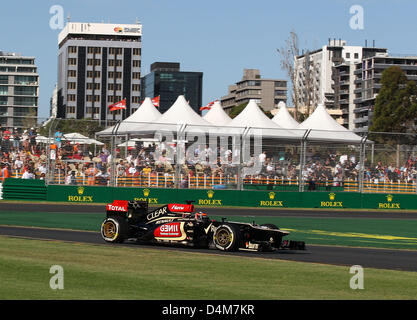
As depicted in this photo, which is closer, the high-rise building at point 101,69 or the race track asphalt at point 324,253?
the race track asphalt at point 324,253

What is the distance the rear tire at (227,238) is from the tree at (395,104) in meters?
72.8

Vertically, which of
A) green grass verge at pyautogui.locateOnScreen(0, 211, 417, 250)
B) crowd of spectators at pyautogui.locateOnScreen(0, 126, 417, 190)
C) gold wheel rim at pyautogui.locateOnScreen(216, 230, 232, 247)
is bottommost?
green grass verge at pyautogui.locateOnScreen(0, 211, 417, 250)

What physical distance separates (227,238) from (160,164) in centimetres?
1942

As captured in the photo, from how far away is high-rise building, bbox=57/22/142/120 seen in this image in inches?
Result: 7608

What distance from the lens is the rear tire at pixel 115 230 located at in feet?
54.4

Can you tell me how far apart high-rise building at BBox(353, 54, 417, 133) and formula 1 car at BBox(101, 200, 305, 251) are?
164025 millimetres

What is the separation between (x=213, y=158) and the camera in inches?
1361

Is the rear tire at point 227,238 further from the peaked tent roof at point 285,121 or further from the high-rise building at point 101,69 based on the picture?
the high-rise building at point 101,69

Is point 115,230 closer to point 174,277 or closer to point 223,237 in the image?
point 223,237

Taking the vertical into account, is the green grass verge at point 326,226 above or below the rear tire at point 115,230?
below

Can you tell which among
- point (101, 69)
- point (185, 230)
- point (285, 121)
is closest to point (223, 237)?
point (185, 230)

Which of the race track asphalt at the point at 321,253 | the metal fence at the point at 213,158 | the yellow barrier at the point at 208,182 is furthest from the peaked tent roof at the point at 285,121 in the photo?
the race track asphalt at the point at 321,253

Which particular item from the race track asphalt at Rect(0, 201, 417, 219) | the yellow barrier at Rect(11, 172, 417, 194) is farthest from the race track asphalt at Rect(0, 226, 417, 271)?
the yellow barrier at Rect(11, 172, 417, 194)

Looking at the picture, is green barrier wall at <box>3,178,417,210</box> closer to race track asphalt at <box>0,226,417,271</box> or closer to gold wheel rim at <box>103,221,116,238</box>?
race track asphalt at <box>0,226,417,271</box>
